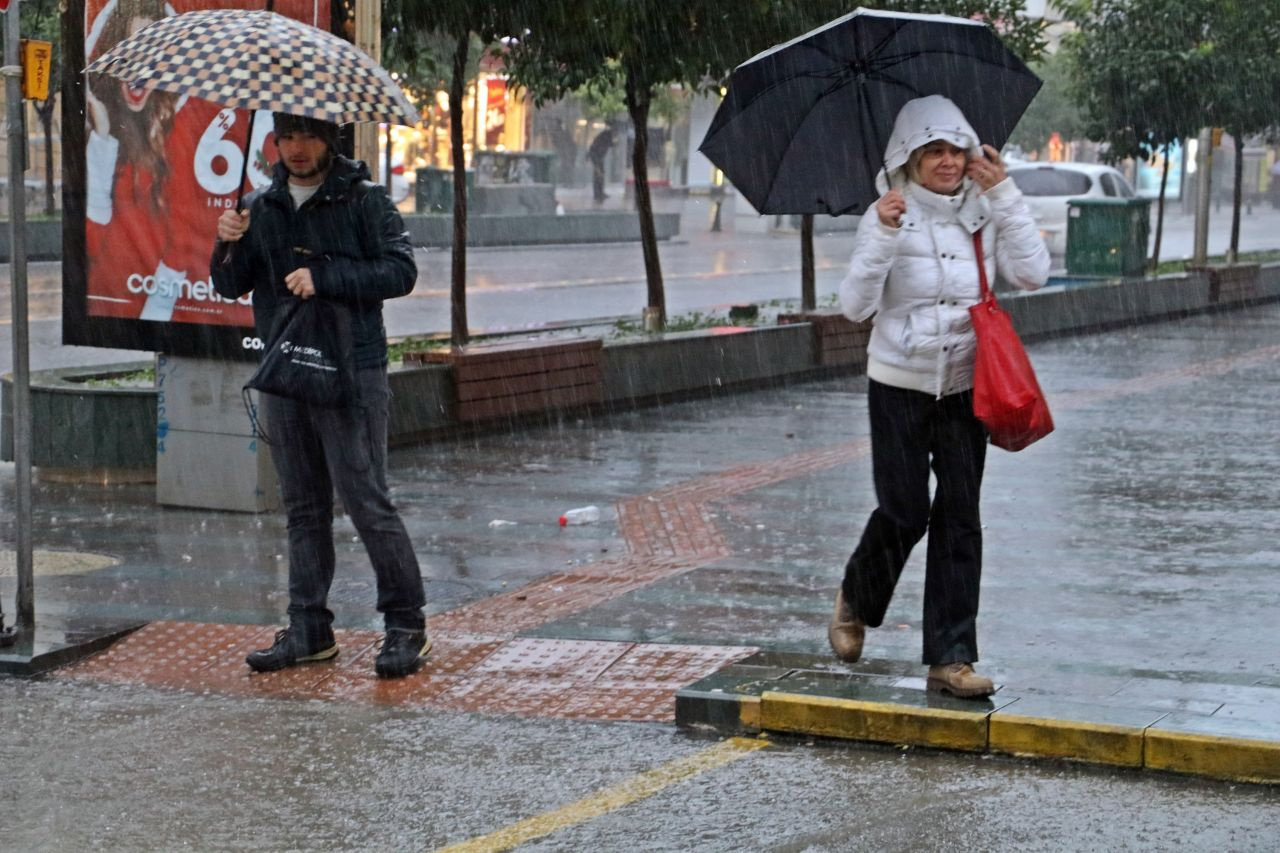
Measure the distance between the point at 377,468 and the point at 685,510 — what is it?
11.4ft

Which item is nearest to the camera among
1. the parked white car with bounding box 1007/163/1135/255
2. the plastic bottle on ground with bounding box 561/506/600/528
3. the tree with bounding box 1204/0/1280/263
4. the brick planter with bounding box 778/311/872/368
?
the plastic bottle on ground with bounding box 561/506/600/528

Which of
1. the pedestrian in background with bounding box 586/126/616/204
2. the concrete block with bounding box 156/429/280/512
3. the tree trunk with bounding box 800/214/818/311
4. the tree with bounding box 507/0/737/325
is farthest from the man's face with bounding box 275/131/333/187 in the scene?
the pedestrian in background with bounding box 586/126/616/204

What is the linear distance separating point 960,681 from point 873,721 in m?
0.29

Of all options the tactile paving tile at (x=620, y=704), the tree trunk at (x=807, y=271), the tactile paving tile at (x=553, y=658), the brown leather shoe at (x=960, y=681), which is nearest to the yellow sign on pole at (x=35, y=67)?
the tactile paving tile at (x=553, y=658)

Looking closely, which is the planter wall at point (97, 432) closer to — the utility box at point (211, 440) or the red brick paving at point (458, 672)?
the utility box at point (211, 440)

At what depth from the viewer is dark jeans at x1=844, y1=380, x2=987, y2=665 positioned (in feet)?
19.7

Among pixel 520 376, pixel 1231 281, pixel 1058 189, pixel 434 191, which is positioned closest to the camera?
pixel 520 376

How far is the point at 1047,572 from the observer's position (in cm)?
834

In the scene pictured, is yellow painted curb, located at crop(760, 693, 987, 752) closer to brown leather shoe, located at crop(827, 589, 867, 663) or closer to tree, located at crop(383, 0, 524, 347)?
brown leather shoe, located at crop(827, 589, 867, 663)

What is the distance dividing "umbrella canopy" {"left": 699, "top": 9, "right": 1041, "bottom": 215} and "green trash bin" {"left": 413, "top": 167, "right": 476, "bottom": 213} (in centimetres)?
3320

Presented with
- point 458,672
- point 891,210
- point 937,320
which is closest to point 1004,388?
point 937,320

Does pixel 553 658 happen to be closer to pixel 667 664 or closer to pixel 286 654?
pixel 667 664

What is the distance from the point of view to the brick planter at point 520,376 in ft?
40.1

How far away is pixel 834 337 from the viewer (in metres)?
16.2
